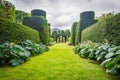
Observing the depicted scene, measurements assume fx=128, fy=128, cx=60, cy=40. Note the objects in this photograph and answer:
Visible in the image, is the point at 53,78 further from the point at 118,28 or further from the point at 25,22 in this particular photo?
the point at 25,22

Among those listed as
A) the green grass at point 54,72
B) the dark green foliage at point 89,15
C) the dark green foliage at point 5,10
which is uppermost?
the dark green foliage at point 89,15

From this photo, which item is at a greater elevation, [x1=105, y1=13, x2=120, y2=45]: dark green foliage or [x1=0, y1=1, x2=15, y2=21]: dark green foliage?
[x1=0, y1=1, x2=15, y2=21]: dark green foliage

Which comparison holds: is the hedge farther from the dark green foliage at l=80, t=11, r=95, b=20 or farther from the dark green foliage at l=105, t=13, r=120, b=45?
the dark green foliage at l=105, t=13, r=120, b=45

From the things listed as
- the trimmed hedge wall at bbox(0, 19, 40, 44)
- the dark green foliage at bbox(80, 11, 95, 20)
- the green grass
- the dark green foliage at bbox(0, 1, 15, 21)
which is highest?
the dark green foliage at bbox(80, 11, 95, 20)

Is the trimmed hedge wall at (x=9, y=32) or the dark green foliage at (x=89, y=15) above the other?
the dark green foliage at (x=89, y=15)

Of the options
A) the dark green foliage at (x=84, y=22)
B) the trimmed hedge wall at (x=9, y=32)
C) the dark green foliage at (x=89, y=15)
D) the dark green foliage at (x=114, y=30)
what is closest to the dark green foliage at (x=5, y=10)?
the trimmed hedge wall at (x=9, y=32)

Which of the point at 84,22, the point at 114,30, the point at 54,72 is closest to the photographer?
the point at 54,72

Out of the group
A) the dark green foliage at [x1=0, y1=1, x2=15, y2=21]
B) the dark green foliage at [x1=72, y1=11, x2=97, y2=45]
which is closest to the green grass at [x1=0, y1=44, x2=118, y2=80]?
the dark green foliage at [x1=0, y1=1, x2=15, y2=21]

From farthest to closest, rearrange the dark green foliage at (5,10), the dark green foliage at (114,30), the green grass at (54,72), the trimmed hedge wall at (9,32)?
the dark green foliage at (5,10), the trimmed hedge wall at (9,32), the dark green foliage at (114,30), the green grass at (54,72)

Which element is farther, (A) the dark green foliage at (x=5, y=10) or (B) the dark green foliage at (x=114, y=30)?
(A) the dark green foliage at (x=5, y=10)

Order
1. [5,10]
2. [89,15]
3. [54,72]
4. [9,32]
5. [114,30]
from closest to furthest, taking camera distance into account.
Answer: [54,72] < [114,30] < [9,32] < [5,10] < [89,15]

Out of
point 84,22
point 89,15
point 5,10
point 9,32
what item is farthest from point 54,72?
point 89,15

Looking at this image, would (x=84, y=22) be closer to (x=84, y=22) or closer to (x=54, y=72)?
(x=84, y=22)

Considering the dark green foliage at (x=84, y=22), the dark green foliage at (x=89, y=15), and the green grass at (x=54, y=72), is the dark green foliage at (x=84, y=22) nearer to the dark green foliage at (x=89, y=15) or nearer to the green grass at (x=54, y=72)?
the dark green foliage at (x=89, y=15)
